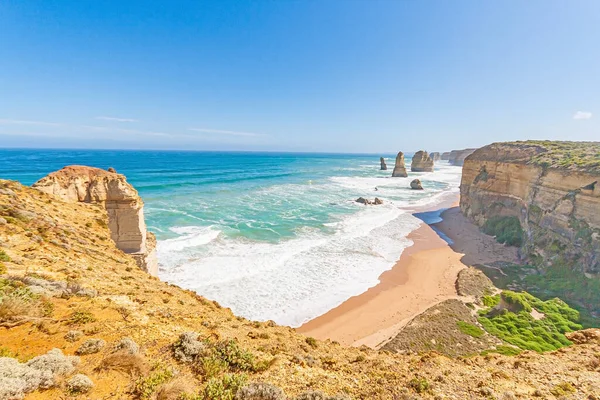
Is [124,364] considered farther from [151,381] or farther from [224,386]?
[224,386]

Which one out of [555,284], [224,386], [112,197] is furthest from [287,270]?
[555,284]

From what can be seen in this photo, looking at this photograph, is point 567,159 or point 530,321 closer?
point 530,321

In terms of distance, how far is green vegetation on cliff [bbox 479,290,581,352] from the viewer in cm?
1214

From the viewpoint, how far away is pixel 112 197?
1266cm

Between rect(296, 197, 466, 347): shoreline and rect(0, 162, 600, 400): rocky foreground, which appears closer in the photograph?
rect(0, 162, 600, 400): rocky foreground

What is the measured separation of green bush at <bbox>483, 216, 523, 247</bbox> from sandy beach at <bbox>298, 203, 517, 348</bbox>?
0.86m

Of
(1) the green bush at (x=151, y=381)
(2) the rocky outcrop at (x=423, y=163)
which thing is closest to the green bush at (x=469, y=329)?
(1) the green bush at (x=151, y=381)

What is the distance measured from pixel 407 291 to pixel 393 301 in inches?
66.2

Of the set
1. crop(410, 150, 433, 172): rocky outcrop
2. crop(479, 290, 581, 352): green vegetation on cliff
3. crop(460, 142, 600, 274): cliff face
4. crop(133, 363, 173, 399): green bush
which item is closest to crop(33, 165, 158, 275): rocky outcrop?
crop(133, 363, 173, 399): green bush

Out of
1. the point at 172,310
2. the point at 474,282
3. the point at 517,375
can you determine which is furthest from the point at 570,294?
the point at 172,310

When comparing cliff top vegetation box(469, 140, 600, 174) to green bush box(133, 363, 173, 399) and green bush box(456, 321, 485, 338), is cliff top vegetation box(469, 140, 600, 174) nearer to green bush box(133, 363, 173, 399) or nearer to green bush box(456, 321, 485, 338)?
green bush box(456, 321, 485, 338)

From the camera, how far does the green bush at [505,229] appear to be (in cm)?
2437

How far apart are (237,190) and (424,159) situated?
7558 cm

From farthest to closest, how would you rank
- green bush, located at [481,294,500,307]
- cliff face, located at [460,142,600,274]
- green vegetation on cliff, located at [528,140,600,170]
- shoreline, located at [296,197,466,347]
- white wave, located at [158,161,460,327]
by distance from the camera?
1. green vegetation on cliff, located at [528,140,600,170]
2. cliff face, located at [460,142,600,274]
3. white wave, located at [158,161,460,327]
4. green bush, located at [481,294,500,307]
5. shoreline, located at [296,197,466,347]
